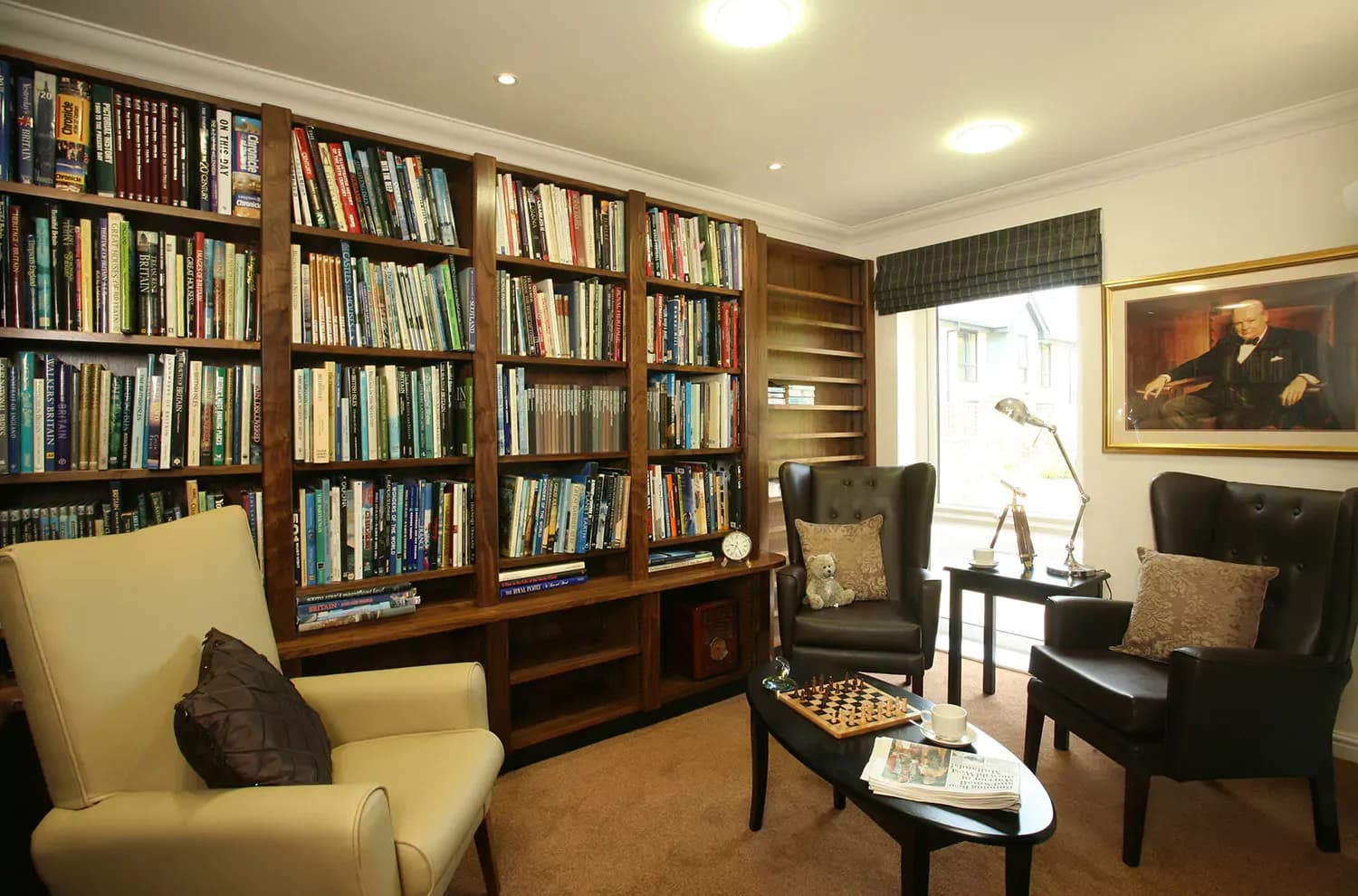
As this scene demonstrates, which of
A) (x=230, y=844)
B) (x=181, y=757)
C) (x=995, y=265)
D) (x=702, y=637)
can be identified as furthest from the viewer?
(x=995, y=265)

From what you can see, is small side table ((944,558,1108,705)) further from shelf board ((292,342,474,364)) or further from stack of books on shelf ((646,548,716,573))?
shelf board ((292,342,474,364))

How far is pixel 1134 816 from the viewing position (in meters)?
1.93

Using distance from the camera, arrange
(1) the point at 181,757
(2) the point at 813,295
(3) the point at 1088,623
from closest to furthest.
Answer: (1) the point at 181,757 < (3) the point at 1088,623 < (2) the point at 813,295

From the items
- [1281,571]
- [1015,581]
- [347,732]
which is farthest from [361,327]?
[1281,571]

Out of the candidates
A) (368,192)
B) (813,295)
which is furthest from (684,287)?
(368,192)

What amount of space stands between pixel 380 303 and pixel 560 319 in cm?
69

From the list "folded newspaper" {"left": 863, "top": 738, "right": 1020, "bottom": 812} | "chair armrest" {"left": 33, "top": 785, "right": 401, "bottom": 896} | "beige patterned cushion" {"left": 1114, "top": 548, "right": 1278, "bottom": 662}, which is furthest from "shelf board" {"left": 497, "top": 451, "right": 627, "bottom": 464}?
"beige patterned cushion" {"left": 1114, "top": 548, "right": 1278, "bottom": 662}

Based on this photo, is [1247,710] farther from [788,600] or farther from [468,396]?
[468,396]

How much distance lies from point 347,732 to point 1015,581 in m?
2.60

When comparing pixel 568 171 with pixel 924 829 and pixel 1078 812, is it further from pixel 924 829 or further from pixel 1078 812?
pixel 1078 812

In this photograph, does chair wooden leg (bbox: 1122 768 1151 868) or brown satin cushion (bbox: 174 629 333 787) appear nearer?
brown satin cushion (bbox: 174 629 333 787)

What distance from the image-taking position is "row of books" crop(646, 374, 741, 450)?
3.08 m

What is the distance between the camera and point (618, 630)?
9.70 feet

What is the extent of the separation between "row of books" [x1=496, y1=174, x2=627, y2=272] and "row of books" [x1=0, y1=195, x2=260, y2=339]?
0.88m
